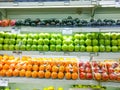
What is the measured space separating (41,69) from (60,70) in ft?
0.74

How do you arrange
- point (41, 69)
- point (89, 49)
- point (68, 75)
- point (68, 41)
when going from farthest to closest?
1. point (68, 41)
2. point (89, 49)
3. point (41, 69)
4. point (68, 75)

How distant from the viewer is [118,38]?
113 inches

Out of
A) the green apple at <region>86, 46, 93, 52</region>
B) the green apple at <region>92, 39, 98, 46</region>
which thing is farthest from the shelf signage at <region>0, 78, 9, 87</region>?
the green apple at <region>92, 39, 98, 46</region>

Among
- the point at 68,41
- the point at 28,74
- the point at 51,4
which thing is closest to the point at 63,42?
the point at 68,41

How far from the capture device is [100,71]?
2.57 metres

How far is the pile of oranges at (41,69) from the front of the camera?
259 centimetres

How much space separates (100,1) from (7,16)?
176 cm

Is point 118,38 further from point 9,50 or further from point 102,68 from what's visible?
point 9,50

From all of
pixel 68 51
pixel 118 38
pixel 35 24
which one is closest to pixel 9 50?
pixel 35 24

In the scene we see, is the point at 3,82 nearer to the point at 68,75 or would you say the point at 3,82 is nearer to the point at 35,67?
the point at 35,67

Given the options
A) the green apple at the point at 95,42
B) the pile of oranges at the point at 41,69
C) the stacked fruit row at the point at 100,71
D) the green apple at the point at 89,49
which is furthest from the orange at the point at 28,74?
the green apple at the point at 95,42

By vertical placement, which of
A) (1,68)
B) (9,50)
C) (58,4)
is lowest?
(1,68)

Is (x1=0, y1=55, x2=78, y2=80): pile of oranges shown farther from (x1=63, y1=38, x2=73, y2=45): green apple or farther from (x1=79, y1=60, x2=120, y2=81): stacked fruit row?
(x1=63, y1=38, x2=73, y2=45): green apple

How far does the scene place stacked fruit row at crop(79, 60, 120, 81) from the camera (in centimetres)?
249
